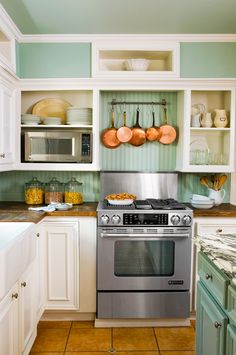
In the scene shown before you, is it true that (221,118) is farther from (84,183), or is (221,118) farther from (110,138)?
(84,183)

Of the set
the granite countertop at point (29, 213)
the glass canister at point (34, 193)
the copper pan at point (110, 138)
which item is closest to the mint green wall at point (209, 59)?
the copper pan at point (110, 138)

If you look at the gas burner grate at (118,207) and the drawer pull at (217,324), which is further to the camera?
the gas burner grate at (118,207)

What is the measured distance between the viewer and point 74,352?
2398 mm

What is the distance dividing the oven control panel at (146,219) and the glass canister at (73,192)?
2.13ft

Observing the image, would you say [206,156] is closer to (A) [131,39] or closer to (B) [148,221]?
(B) [148,221]

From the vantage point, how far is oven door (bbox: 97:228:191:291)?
8.94ft

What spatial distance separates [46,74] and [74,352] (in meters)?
2.32

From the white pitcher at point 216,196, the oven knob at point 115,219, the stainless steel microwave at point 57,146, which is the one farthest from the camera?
the white pitcher at point 216,196

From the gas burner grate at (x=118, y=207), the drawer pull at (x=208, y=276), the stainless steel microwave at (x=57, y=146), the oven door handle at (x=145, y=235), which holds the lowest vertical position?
the oven door handle at (x=145, y=235)

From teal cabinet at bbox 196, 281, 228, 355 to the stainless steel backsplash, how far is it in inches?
60.3

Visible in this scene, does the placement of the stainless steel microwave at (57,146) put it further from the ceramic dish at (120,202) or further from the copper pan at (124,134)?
the ceramic dish at (120,202)

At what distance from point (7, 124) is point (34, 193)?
2.23ft

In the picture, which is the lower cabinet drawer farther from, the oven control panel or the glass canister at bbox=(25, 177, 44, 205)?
the glass canister at bbox=(25, 177, 44, 205)

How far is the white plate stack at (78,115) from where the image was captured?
306cm
